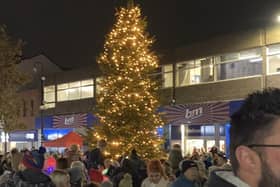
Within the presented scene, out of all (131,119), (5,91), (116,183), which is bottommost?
(116,183)


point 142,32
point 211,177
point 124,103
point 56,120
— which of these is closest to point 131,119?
point 124,103

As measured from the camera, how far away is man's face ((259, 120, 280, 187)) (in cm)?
207

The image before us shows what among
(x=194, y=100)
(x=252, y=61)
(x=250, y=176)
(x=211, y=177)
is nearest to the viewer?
(x=250, y=176)

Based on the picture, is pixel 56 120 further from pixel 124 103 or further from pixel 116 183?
pixel 116 183

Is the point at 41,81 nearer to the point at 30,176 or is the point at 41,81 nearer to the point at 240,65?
the point at 240,65

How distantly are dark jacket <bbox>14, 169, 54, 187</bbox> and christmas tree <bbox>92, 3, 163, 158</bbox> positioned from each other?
16.5 meters

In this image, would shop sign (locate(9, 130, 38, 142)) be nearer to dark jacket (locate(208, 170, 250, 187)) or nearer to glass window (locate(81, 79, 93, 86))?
glass window (locate(81, 79, 93, 86))

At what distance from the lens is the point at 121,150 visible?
2472cm

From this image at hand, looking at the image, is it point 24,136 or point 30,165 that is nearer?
point 30,165

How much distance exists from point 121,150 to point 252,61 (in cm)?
1190

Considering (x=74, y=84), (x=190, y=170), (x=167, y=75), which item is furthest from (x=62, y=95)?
(x=190, y=170)

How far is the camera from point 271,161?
2.10 metres

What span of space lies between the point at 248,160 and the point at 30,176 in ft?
19.4

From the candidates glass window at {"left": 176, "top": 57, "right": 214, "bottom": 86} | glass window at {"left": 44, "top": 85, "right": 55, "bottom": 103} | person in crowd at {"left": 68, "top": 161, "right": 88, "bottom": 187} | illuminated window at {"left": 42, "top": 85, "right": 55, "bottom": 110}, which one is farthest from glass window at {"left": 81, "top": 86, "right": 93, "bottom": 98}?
person in crowd at {"left": 68, "top": 161, "right": 88, "bottom": 187}
